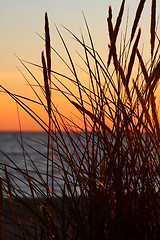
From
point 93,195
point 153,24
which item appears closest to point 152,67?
point 153,24

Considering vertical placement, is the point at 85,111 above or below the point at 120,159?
above

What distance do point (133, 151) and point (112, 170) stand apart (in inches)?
3.1

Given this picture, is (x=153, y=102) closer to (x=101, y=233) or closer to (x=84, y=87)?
(x=84, y=87)

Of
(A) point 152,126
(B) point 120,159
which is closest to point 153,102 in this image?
(A) point 152,126

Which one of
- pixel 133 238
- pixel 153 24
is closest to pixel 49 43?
pixel 153 24

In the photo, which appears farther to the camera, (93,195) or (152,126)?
(152,126)

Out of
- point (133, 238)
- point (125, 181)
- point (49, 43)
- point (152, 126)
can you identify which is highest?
point (49, 43)

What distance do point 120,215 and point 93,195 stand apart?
0.26ft

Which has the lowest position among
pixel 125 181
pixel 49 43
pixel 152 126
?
pixel 125 181

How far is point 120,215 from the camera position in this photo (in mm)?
864

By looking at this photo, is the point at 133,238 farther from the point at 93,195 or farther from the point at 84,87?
the point at 84,87

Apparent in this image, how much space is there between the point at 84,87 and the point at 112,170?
0.70ft

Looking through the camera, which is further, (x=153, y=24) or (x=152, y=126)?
(x=152, y=126)

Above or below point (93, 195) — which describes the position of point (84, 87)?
above
